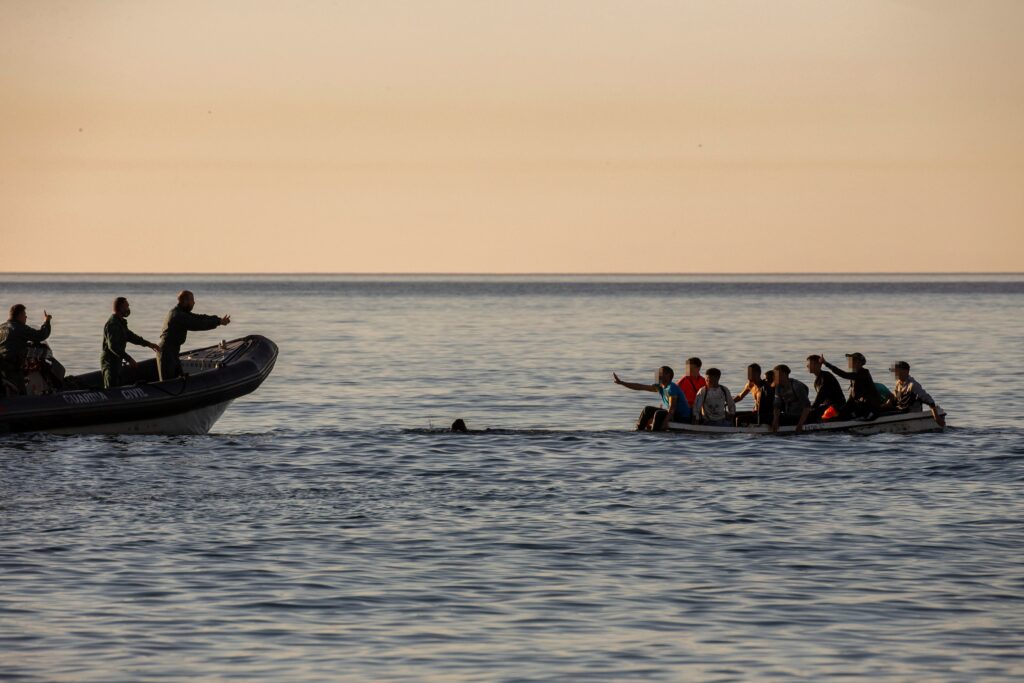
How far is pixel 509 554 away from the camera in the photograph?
49.1 feet

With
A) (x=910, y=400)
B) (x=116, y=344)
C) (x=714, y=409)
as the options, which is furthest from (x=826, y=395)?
(x=116, y=344)

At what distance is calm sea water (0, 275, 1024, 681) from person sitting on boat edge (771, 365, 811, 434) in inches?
13.1

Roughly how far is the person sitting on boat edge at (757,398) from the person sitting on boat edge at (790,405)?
0.13m

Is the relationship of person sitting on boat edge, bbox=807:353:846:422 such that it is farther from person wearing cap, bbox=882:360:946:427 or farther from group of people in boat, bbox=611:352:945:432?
person wearing cap, bbox=882:360:946:427

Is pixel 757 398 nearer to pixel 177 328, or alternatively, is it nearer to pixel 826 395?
pixel 826 395

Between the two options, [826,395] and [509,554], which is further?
[826,395]

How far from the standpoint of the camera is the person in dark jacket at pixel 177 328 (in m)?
24.3

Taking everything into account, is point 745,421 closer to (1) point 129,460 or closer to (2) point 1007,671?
(1) point 129,460

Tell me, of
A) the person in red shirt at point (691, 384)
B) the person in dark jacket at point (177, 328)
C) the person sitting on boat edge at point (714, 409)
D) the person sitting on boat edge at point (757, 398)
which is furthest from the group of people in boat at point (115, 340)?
the person sitting on boat edge at point (757, 398)

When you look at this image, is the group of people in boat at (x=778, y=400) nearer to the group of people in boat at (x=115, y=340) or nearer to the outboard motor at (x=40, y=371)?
the group of people in boat at (x=115, y=340)

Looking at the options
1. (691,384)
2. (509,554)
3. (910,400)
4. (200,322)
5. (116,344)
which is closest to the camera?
(509,554)

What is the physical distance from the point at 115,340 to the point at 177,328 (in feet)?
3.09

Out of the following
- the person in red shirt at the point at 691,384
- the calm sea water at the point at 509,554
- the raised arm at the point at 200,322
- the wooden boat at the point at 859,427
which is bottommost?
the calm sea water at the point at 509,554

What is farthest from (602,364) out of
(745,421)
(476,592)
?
(476,592)
